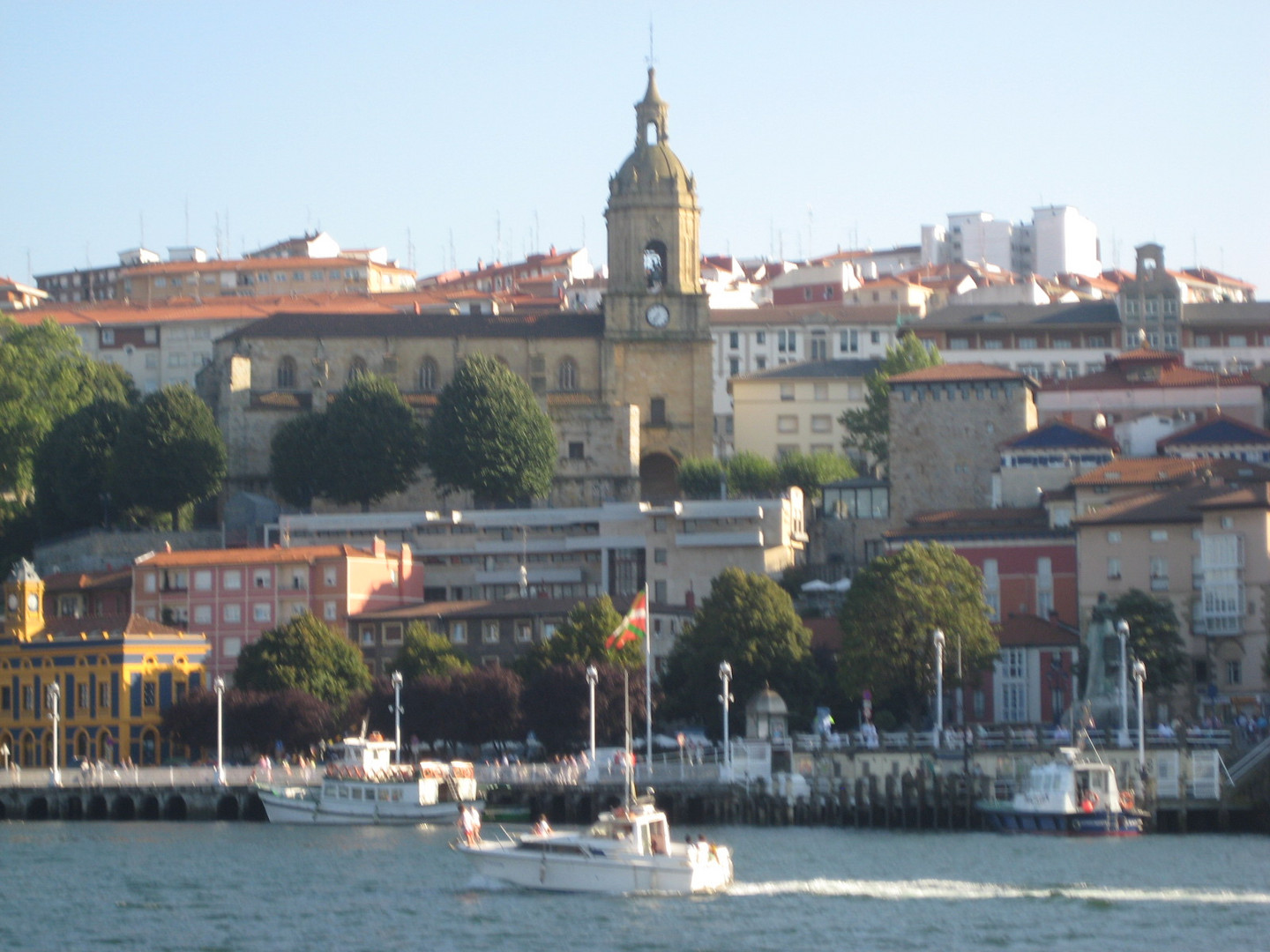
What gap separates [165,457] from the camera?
108 m

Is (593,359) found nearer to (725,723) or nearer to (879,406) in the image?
(879,406)

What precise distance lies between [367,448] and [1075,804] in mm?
49238

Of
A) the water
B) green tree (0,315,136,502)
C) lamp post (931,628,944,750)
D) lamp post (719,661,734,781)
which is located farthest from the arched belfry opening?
the water

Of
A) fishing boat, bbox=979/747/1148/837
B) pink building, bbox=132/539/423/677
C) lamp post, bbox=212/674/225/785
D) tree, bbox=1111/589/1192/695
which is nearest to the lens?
fishing boat, bbox=979/747/1148/837

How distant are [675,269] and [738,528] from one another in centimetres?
2335

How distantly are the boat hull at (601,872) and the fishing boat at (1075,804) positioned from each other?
13.5 meters

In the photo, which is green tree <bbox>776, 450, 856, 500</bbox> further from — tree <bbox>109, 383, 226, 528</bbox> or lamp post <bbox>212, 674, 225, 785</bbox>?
lamp post <bbox>212, 674, 225, 785</bbox>

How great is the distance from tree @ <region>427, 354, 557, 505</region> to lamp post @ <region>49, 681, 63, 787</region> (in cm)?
2356

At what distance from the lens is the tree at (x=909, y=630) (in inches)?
3123

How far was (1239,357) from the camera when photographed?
424ft

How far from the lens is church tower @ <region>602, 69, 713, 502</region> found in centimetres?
11931

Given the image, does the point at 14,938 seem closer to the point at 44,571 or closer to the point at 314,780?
the point at 314,780

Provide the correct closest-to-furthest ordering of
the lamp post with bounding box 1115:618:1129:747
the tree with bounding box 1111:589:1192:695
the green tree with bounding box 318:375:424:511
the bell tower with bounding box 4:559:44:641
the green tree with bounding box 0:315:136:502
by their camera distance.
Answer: the lamp post with bounding box 1115:618:1129:747 → the tree with bounding box 1111:589:1192:695 → the bell tower with bounding box 4:559:44:641 → the green tree with bounding box 318:375:424:511 → the green tree with bounding box 0:315:136:502

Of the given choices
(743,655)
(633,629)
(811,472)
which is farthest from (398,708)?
(811,472)
